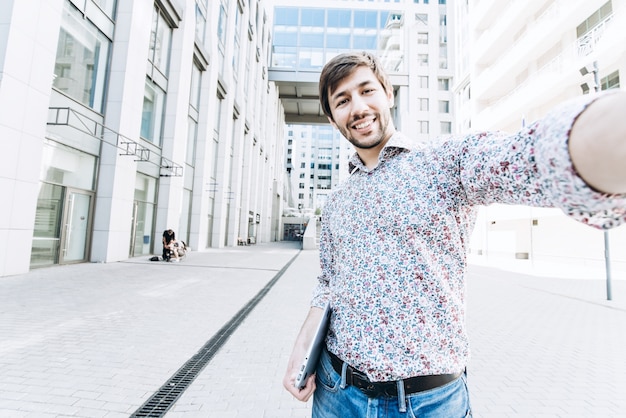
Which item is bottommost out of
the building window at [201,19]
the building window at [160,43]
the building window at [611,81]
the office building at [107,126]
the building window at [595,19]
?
the office building at [107,126]

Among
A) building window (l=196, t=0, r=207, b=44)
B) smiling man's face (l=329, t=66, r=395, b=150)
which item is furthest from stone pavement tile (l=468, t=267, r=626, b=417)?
building window (l=196, t=0, r=207, b=44)

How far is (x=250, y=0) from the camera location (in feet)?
93.4

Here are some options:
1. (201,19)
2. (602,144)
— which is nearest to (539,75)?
(201,19)

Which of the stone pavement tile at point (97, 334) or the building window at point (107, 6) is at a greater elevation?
the building window at point (107, 6)

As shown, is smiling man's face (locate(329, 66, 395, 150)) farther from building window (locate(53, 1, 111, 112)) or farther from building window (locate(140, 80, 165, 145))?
building window (locate(140, 80, 165, 145))

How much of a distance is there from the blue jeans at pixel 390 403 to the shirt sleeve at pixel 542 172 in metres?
0.65

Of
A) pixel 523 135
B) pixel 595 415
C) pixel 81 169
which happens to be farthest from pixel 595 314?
pixel 81 169

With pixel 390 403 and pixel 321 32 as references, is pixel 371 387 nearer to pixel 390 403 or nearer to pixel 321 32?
pixel 390 403

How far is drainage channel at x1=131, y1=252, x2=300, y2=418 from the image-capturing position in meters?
2.48

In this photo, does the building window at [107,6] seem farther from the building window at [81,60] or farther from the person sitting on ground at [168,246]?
the person sitting on ground at [168,246]

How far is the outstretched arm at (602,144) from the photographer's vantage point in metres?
0.47

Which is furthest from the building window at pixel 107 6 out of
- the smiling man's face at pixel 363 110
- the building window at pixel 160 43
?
the smiling man's face at pixel 363 110

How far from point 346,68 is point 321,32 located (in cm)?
4795

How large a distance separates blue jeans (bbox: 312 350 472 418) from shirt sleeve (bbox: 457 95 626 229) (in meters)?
0.65
